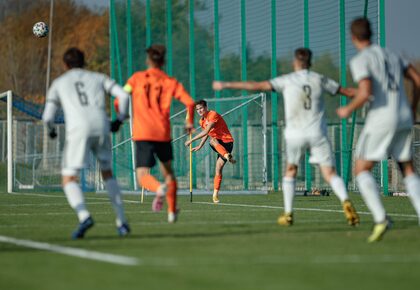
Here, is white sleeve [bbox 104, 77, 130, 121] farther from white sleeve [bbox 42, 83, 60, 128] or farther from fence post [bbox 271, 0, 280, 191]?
fence post [bbox 271, 0, 280, 191]

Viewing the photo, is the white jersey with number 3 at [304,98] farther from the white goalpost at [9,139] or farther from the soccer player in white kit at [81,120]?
the white goalpost at [9,139]

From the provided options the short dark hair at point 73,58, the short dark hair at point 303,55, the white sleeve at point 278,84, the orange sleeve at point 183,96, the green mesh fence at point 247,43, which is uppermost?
the green mesh fence at point 247,43

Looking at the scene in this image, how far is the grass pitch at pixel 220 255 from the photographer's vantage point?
799cm

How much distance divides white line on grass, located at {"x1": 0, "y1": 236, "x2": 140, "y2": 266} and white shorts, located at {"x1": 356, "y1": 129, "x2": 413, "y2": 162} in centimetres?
297

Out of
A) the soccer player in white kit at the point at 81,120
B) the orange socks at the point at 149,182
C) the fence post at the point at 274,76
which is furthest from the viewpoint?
the fence post at the point at 274,76

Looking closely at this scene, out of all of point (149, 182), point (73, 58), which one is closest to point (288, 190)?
point (149, 182)

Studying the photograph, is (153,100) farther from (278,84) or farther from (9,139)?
(9,139)

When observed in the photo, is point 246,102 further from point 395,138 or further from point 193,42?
point 395,138

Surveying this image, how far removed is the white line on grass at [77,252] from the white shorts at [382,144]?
2.97 m

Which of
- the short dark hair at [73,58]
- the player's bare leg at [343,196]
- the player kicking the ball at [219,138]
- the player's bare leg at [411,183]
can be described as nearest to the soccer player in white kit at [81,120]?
the short dark hair at [73,58]

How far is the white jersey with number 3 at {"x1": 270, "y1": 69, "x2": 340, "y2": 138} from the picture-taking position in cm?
1402

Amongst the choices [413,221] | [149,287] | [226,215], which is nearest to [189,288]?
[149,287]

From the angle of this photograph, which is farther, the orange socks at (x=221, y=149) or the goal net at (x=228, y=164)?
the goal net at (x=228, y=164)

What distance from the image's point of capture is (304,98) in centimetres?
1403
